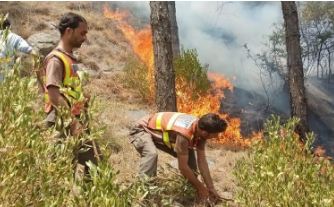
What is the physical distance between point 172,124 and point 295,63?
16.5 ft

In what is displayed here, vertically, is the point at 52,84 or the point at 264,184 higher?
the point at 52,84

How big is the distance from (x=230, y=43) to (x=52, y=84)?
35.4 metres

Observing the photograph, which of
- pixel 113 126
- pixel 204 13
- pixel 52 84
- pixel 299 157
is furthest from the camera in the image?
pixel 204 13

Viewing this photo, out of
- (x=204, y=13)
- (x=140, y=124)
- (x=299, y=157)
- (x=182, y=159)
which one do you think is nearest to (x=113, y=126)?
(x=140, y=124)

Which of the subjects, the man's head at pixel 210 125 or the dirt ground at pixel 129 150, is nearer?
the man's head at pixel 210 125

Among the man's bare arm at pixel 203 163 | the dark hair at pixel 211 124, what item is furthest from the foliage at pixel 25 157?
the man's bare arm at pixel 203 163

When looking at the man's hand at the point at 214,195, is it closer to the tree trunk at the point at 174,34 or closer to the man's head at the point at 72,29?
the man's head at the point at 72,29

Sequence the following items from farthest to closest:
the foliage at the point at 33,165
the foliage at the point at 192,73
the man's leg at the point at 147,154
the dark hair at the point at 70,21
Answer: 1. the foliage at the point at 192,73
2. the man's leg at the point at 147,154
3. the dark hair at the point at 70,21
4. the foliage at the point at 33,165

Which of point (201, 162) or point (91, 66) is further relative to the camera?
point (91, 66)

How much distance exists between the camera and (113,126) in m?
8.95

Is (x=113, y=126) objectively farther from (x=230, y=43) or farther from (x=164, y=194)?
(x=230, y=43)

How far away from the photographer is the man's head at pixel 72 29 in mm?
4027

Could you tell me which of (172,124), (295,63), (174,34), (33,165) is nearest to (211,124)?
(172,124)

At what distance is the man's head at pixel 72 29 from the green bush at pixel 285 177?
165cm
